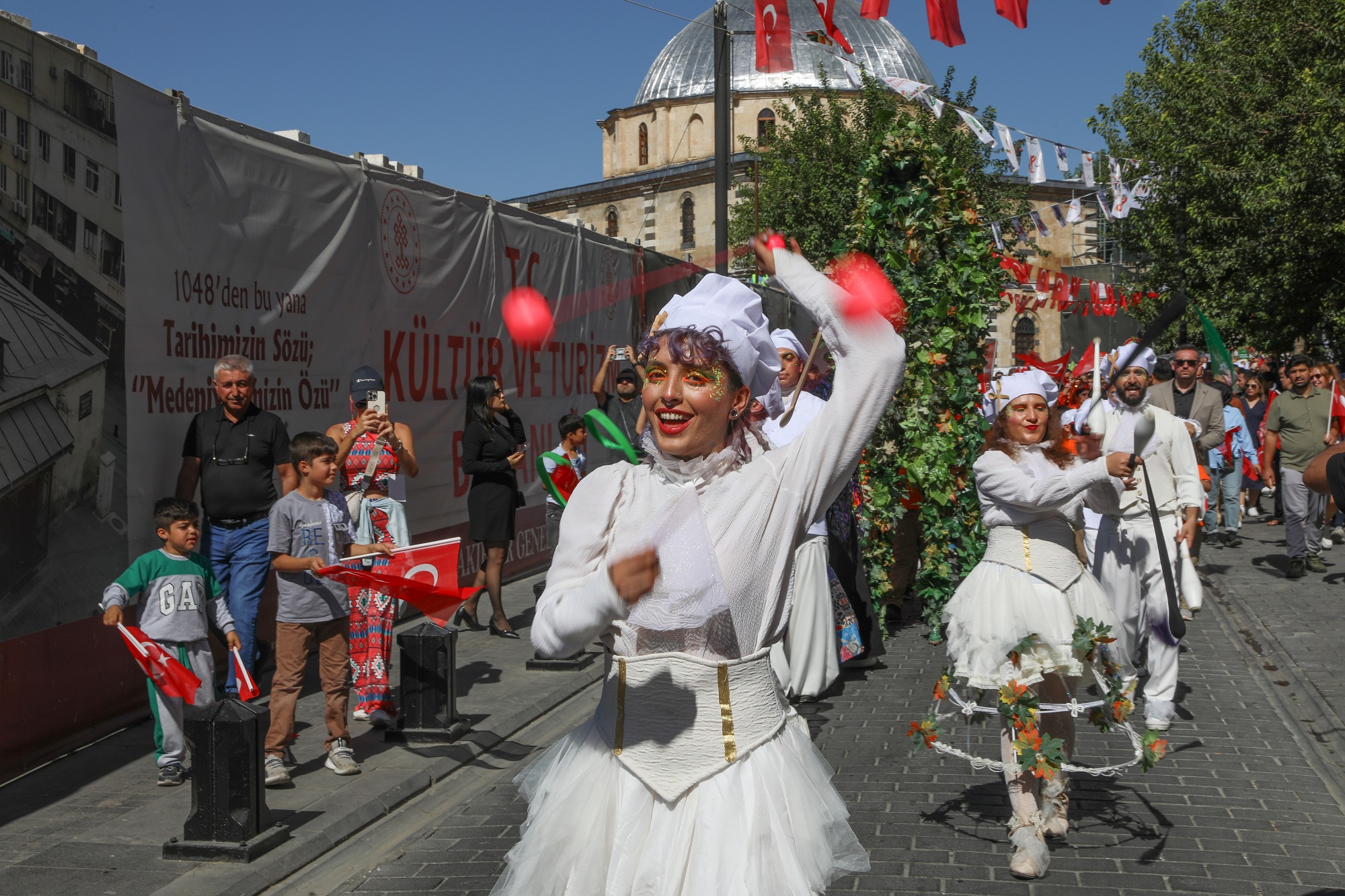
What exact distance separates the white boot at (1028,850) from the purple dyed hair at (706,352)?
2819mm

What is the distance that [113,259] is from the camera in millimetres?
6961

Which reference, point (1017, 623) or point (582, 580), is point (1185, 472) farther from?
point (582, 580)

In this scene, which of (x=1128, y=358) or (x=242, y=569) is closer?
(x=1128, y=358)

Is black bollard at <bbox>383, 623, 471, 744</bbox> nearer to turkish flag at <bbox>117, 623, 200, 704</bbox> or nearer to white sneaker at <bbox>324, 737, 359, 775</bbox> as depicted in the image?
white sneaker at <bbox>324, 737, 359, 775</bbox>

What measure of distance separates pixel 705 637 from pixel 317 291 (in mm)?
6991

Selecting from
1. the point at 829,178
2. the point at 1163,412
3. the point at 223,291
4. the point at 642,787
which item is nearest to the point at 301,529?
the point at 223,291

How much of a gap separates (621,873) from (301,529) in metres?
4.12

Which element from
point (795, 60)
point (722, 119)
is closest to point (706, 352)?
point (722, 119)

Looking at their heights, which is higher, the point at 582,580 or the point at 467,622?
the point at 582,580

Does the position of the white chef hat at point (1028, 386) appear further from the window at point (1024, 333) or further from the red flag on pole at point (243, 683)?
the window at point (1024, 333)

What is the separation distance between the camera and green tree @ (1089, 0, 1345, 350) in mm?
22000

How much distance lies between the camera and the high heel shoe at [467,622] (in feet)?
34.8

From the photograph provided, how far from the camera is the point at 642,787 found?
9.04ft

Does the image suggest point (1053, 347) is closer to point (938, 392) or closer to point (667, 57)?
point (667, 57)
